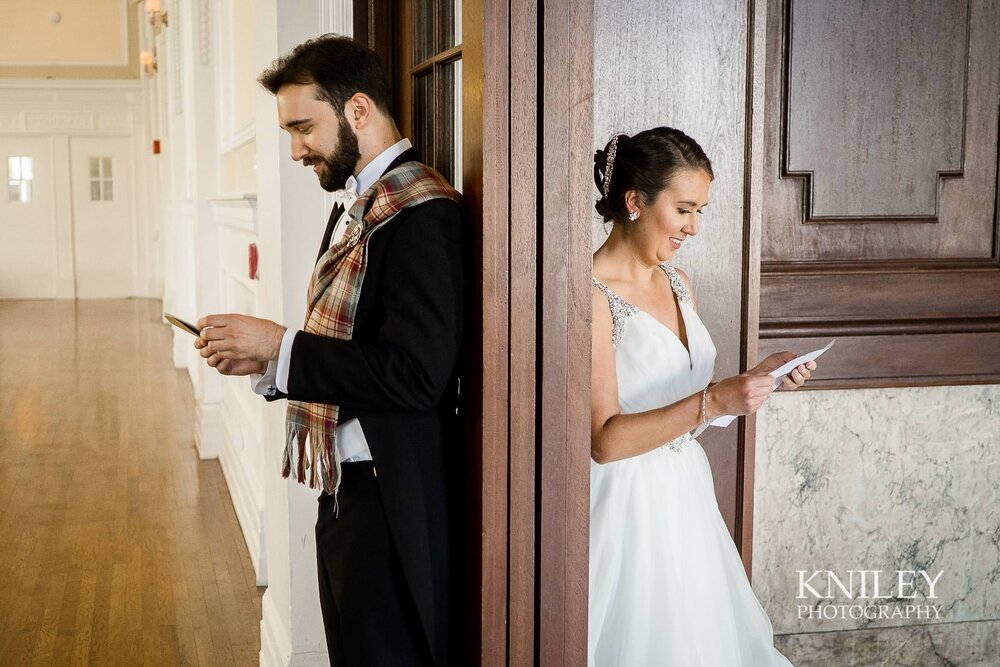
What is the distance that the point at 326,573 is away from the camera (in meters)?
2.14

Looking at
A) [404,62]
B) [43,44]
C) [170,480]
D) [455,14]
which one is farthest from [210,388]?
[43,44]

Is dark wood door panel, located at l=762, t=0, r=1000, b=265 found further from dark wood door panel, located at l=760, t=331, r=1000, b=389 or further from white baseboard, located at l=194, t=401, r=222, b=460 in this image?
white baseboard, located at l=194, t=401, r=222, b=460

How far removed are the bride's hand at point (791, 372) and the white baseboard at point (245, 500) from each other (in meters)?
2.99

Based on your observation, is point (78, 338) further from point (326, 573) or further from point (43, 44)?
point (326, 573)

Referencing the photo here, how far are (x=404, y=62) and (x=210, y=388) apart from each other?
4382 millimetres

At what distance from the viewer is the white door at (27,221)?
15.8 m

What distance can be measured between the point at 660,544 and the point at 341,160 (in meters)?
0.99

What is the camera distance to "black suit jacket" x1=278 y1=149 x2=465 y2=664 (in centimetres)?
184

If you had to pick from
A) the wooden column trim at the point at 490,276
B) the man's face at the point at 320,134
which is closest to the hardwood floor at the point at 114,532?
the wooden column trim at the point at 490,276

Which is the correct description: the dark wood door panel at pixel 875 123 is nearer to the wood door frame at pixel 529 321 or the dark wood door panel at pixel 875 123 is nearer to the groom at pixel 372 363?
the wood door frame at pixel 529 321

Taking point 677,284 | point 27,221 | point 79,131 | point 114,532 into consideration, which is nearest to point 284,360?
point 677,284

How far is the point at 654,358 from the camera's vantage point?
1987 mm

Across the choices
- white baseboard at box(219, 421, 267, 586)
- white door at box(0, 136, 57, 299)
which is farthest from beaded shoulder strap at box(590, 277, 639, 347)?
A: white door at box(0, 136, 57, 299)

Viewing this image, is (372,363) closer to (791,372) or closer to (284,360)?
(284,360)
